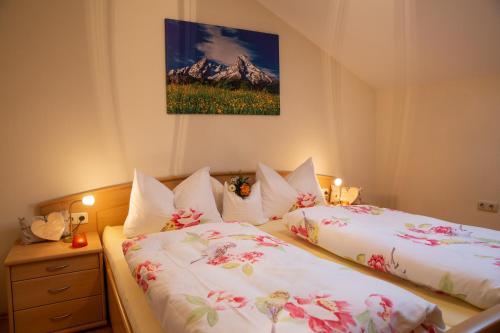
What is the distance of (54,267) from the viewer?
6.75 ft

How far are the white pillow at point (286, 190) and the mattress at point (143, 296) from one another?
1.69ft

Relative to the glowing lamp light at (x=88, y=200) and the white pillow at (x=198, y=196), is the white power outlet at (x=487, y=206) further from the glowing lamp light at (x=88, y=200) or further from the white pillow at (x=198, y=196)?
the glowing lamp light at (x=88, y=200)

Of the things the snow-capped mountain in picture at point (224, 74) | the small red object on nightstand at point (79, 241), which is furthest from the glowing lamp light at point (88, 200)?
the snow-capped mountain in picture at point (224, 74)

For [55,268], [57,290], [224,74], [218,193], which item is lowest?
[57,290]

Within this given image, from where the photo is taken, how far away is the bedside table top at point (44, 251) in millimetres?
1984

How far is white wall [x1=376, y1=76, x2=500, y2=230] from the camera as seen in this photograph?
113 inches

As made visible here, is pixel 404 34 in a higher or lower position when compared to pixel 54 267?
higher

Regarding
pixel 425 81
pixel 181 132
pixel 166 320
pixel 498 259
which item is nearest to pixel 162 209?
pixel 181 132

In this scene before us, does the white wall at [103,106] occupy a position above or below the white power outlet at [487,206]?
→ above

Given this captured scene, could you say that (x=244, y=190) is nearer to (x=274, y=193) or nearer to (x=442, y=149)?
(x=274, y=193)

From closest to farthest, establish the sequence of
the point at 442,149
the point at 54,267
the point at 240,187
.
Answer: the point at 54,267 → the point at 240,187 → the point at 442,149

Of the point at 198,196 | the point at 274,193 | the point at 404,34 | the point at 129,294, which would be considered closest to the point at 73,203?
the point at 198,196

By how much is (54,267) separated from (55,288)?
0.43 ft

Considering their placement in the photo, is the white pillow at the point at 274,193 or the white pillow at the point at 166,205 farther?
the white pillow at the point at 274,193
